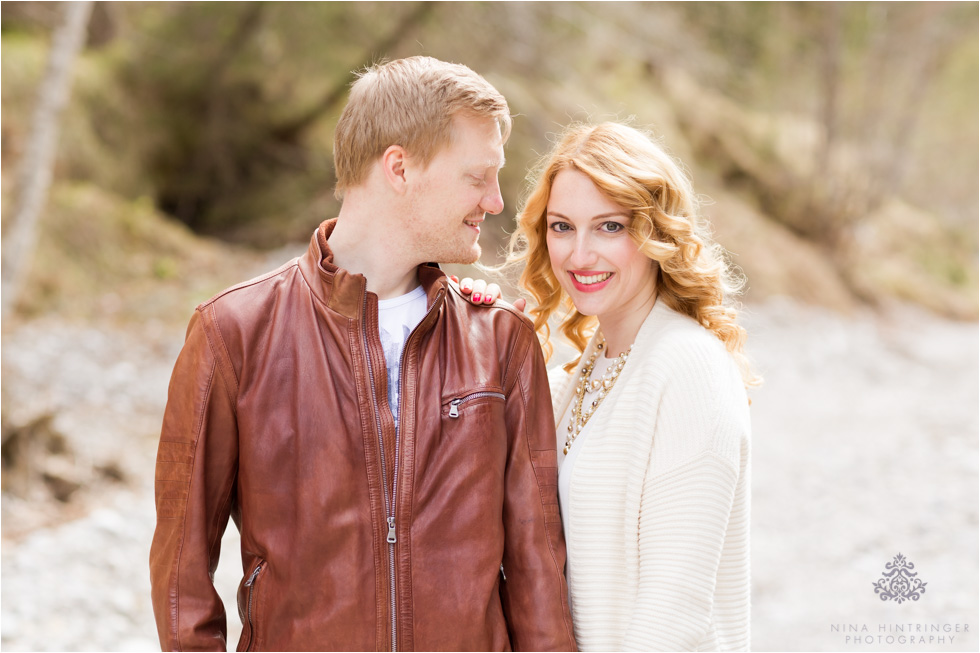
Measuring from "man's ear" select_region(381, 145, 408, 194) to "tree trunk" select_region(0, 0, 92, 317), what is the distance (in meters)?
4.32

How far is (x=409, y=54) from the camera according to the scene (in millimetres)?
8641

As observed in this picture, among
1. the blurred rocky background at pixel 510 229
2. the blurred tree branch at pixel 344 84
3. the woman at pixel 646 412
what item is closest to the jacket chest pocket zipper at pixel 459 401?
the woman at pixel 646 412

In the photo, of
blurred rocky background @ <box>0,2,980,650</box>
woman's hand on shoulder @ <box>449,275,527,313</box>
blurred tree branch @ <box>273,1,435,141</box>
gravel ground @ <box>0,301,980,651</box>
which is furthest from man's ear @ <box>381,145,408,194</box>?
blurred tree branch @ <box>273,1,435,141</box>

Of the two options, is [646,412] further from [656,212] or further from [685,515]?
[656,212]

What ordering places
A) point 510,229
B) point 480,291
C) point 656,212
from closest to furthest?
point 480,291, point 656,212, point 510,229

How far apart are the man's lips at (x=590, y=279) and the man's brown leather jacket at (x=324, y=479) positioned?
49 centimetres

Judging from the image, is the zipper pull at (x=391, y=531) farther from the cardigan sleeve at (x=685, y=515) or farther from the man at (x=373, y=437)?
the cardigan sleeve at (x=685, y=515)

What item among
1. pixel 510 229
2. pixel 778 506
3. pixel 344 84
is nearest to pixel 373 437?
pixel 778 506

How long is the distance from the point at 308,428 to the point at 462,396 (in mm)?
360

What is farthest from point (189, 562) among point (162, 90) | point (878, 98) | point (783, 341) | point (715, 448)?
point (878, 98)

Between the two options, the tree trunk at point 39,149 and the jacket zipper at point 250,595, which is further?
the tree trunk at point 39,149

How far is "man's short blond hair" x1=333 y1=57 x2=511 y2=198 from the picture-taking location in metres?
1.99

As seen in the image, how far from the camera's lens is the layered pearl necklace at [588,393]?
2.41 m

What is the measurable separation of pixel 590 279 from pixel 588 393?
1.18 ft
